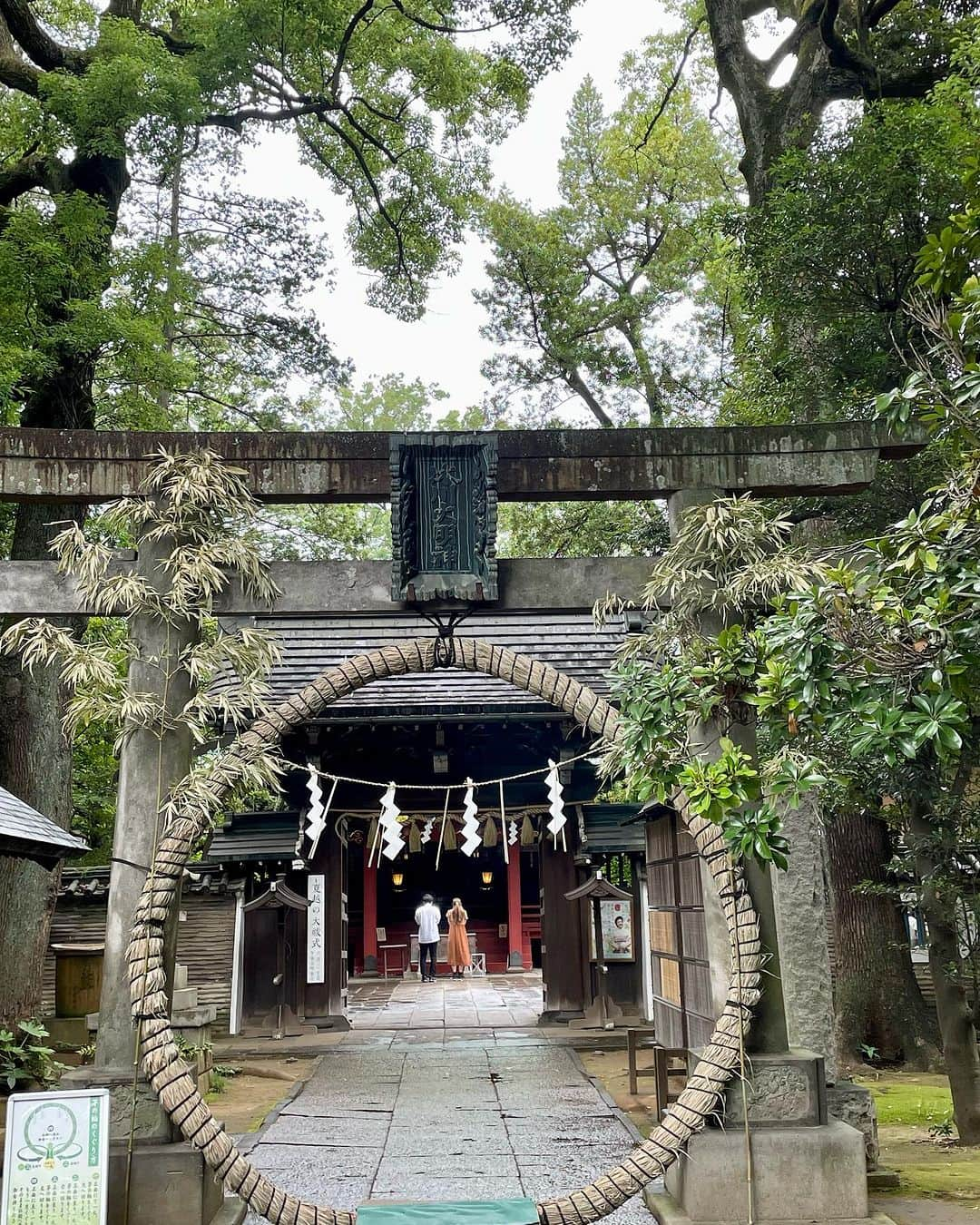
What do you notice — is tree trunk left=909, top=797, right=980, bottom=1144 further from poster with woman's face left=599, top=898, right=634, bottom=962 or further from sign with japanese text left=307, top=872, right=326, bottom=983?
sign with japanese text left=307, top=872, right=326, bottom=983

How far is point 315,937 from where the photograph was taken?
13.8 m

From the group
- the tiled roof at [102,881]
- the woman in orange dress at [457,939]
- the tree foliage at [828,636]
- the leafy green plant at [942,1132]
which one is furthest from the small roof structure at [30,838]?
the woman in orange dress at [457,939]

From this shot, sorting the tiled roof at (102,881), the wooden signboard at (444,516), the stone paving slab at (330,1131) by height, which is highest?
the wooden signboard at (444,516)

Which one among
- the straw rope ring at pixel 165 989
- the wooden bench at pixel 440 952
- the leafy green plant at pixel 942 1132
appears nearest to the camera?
the straw rope ring at pixel 165 989

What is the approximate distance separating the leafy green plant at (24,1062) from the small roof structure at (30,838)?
1.66 m

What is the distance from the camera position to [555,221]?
808 inches

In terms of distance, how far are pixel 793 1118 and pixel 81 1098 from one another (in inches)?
151

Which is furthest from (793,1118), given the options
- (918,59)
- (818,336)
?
(918,59)

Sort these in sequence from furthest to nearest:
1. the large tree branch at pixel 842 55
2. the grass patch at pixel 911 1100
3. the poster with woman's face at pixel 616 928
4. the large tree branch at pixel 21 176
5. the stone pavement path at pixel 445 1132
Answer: the poster with woman's face at pixel 616 928 → the large tree branch at pixel 21 176 → the large tree branch at pixel 842 55 → the grass patch at pixel 911 1100 → the stone pavement path at pixel 445 1132

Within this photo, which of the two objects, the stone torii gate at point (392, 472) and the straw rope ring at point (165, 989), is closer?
the straw rope ring at point (165, 989)

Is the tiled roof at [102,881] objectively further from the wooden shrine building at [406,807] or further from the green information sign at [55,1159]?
the green information sign at [55,1159]

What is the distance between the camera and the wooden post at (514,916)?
69.2 feet

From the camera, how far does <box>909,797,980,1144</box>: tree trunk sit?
7.55 meters

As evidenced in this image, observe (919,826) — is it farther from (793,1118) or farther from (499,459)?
(499,459)
